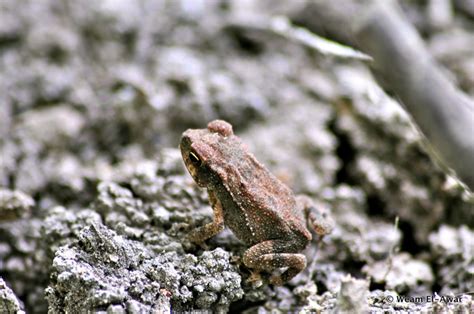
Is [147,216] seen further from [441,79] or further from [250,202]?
[441,79]

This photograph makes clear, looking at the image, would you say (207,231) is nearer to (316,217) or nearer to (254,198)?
(254,198)

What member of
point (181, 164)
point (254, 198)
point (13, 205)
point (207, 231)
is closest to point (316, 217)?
point (254, 198)

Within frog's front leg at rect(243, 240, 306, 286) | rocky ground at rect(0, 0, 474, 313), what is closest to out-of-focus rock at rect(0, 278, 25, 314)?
rocky ground at rect(0, 0, 474, 313)

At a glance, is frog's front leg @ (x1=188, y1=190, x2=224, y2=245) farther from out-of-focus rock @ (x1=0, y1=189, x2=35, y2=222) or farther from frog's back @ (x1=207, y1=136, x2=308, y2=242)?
out-of-focus rock @ (x1=0, y1=189, x2=35, y2=222)

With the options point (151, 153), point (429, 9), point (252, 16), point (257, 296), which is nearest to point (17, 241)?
point (151, 153)

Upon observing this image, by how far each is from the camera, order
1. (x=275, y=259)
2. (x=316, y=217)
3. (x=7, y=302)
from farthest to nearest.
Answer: (x=316, y=217), (x=275, y=259), (x=7, y=302)

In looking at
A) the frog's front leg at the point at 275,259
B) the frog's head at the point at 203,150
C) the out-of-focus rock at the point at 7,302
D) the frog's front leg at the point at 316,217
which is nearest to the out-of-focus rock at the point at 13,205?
the out-of-focus rock at the point at 7,302
